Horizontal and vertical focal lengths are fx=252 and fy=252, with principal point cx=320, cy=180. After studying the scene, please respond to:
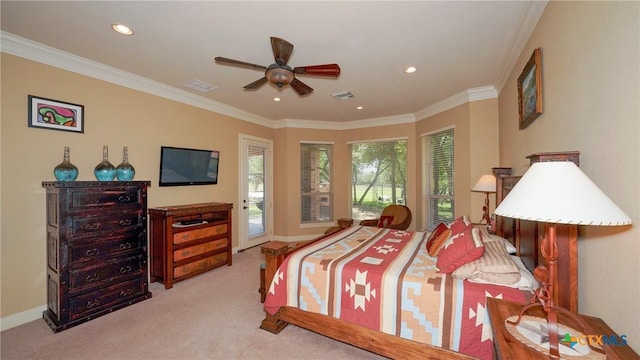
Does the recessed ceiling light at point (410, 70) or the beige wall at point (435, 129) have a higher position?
the recessed ceiling light at point (410, 70)

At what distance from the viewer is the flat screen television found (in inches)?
144

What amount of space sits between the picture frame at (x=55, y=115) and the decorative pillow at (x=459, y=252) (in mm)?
3959

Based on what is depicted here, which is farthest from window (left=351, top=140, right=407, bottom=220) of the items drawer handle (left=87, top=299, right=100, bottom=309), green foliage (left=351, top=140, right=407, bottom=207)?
drawer handle (left=87, top=299, right=100, bottom=309)

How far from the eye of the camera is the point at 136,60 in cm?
285

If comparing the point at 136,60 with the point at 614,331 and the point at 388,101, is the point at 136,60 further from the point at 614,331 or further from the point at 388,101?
the point at 614,331

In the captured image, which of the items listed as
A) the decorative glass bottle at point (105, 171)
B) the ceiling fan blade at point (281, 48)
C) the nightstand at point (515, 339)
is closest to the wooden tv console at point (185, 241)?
the decorative glass bottle at point (105, 171)

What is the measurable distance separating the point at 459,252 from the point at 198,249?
10.8ft

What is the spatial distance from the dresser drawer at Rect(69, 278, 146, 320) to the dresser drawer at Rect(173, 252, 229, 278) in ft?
1.45

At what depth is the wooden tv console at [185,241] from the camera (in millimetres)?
3250

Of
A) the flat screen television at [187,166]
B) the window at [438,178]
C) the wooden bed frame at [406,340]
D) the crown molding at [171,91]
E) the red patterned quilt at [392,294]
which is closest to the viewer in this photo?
the wooden bed frame at [406,340]

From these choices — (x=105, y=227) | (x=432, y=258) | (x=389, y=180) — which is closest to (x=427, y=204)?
(x=389, y=180)

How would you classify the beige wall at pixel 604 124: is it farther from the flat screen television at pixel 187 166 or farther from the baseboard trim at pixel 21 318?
the baseboard trim at pixel 21 318

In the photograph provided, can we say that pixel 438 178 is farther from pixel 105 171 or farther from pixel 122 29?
pixel 105 171

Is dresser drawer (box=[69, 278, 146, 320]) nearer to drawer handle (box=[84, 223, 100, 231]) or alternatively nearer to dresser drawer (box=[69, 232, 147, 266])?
dresser drawer (box=[69, 232, 147, 266])
